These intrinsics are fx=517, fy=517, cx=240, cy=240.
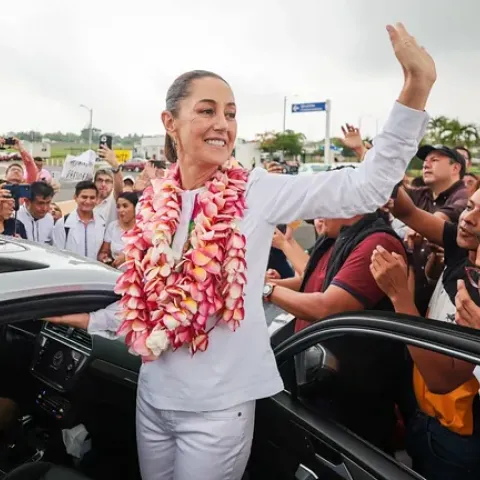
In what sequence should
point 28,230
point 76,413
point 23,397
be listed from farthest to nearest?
point 28,230 < point 23,397 < point 76,413

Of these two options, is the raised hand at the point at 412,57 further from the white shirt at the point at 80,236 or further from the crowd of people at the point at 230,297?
the white shirt at the point at 80,236

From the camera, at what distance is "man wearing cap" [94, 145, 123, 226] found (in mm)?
5543

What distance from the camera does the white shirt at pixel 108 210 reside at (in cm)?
555

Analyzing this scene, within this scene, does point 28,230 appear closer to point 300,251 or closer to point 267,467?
point 300,251

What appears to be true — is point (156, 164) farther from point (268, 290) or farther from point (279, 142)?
point (279, 142)

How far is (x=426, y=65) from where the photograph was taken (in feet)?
4.15

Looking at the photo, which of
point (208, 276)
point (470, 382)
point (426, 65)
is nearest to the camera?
point (426, 65)

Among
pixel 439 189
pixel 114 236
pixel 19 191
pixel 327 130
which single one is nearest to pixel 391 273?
pixel 439 189

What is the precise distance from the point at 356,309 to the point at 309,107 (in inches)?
1290

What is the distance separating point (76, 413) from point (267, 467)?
Result: 0.96 metres

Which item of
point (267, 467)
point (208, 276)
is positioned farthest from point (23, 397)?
point (208, 276)

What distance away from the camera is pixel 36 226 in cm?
527

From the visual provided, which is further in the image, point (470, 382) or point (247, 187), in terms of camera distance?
point (470, 382)

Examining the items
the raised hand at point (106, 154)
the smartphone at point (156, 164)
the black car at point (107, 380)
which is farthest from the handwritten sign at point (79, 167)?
the black car at point (107, 380)
